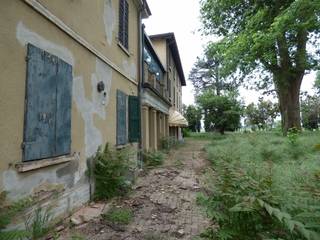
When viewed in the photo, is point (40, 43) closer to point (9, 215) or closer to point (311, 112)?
point (9, 215)

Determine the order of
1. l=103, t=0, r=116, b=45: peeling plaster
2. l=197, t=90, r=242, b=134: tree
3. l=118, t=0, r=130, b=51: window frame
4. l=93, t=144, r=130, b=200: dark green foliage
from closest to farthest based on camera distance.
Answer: l=93, t=144, r=130, b=200: dark green foliage, l=103, t=0, r=116, b=45: peeling plaster, l=118, t=0, r=130, b=51: window frame, l=197, t=90, r=242, b=134: tree

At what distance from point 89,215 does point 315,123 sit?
A: 5051 centimetres

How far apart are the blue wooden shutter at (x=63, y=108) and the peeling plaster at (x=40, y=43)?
0.15 meters

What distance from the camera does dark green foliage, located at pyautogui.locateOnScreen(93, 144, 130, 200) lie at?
20.0 feet

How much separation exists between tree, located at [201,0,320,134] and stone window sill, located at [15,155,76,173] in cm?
1118

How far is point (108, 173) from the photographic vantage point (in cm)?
611

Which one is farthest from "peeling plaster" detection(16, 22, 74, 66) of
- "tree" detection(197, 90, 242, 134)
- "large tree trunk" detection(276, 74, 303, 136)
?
"tree" detection(197, 90, 242, 134)

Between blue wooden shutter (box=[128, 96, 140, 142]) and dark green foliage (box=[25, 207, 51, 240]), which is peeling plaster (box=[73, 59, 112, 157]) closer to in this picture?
dark green foliage (box=[25, 207, 51, 240])

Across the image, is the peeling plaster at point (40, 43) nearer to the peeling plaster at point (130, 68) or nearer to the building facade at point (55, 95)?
the building facade at point (55, 95)

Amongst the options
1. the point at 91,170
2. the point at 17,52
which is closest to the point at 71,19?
the point at 17,52

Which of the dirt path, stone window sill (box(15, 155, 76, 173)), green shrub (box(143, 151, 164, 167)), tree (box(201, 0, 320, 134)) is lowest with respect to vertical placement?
the dirt path

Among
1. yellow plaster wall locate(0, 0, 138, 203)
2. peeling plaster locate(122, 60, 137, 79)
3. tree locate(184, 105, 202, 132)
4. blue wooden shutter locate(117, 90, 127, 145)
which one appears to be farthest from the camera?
tree locate(184, 105, 202, 132)

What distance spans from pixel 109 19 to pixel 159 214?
5.10m

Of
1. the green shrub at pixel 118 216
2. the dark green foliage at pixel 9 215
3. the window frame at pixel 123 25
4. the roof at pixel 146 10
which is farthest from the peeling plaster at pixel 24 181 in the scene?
the roof at pixel 146 10
